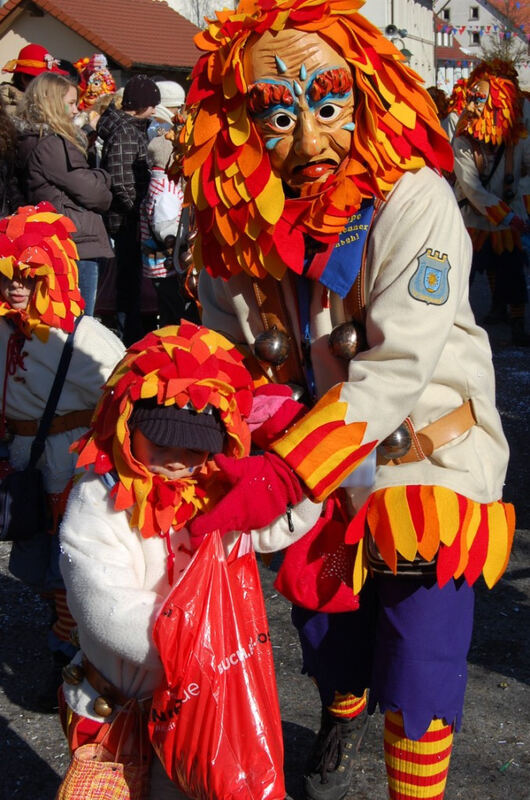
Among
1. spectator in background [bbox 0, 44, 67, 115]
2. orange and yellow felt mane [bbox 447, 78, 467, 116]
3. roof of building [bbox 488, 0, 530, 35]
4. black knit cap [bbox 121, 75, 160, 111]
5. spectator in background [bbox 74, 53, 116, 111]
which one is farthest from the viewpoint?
roof of building [bbox 488, 0, 530, 35]

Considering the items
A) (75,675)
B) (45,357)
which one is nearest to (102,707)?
(75,675)

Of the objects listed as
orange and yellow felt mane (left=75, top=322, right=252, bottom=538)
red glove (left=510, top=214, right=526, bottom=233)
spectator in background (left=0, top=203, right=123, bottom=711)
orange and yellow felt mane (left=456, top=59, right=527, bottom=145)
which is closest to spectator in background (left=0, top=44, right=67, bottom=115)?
orange and yellow felt mane (left=456, top=59, right=527, bottom=145)

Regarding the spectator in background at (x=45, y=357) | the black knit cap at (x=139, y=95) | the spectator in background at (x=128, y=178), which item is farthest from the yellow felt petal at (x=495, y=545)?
the black knit cap at (x=139, y=95)

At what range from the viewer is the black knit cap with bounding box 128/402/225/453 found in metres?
1.95

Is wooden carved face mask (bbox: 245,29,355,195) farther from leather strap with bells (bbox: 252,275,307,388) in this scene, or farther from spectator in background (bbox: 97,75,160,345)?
spectator in background (bbox: 97,75,160,345)

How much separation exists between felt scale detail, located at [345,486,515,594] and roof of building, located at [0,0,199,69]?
18402mm

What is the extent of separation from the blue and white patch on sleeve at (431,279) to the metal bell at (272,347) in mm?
383

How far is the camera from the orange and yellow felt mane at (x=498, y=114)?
23.4 feet

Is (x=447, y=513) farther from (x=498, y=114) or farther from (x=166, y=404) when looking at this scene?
(x=498, y=114)

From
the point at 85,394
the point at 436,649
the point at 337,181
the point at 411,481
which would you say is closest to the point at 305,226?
the point at 337,181

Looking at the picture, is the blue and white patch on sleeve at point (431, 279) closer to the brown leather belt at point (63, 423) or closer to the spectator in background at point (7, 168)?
the brown leather belt at point (63, 423)

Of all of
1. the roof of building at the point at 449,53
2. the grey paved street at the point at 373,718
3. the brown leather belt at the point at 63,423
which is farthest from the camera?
the roof of building at the point at 449,53

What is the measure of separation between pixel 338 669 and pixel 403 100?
1.35m

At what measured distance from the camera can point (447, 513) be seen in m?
2.19
